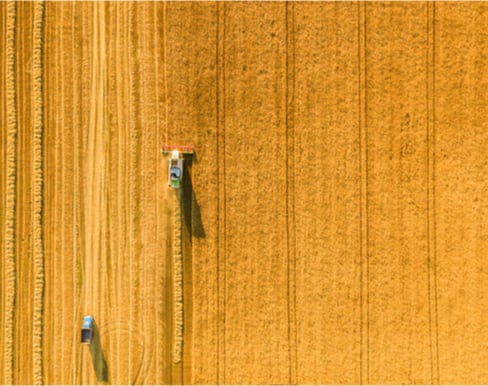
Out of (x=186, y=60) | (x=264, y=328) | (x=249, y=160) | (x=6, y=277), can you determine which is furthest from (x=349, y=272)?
(x=6, y=277)

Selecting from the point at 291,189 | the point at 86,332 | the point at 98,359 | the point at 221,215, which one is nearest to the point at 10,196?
the point at 86,332

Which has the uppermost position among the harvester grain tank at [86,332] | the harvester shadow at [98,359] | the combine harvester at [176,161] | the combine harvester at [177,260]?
the combine harvester at [176,161]

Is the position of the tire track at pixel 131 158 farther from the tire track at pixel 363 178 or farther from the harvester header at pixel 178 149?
the tire track at pixel 363 178

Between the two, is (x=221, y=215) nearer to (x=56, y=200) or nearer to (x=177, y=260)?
(x=177, y=260)

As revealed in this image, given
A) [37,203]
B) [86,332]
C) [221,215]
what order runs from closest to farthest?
[86,332], [37,203], [221,215]

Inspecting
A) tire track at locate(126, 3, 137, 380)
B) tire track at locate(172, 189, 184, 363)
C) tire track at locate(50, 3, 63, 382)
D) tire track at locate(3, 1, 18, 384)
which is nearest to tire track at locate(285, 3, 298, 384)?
tire track at locate(172, 189, 184, 363)

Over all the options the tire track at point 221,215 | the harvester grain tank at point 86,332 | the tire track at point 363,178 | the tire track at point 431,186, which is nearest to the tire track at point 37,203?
the harvester grain tank at point 86,332

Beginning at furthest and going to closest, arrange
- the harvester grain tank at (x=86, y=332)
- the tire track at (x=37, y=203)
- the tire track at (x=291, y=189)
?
the tire track at (x=291, y=189), the tire track at (x=37, y=203), the harvester grain tank at (x=86, y=332)
